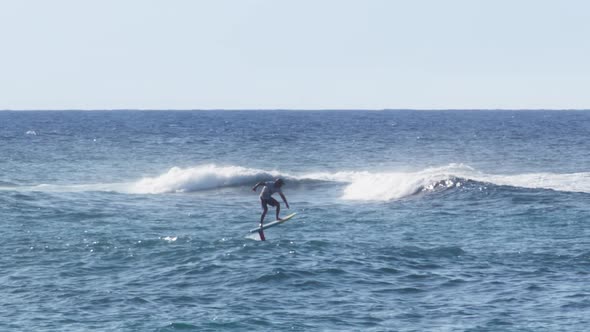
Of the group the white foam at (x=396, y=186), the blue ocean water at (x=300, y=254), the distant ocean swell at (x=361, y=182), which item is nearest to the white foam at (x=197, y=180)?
the distant ocean swell at (x=361, y=182)

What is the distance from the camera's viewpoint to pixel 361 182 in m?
49.5

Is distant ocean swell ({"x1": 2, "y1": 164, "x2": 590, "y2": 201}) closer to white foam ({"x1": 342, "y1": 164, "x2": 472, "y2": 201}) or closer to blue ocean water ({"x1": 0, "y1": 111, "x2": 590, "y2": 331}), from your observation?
white foam ({"x1": 342, "y1": 164, "x2": 472, "y2": 201})

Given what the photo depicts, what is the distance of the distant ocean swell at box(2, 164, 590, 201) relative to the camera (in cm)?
4525

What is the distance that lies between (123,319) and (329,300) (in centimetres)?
525

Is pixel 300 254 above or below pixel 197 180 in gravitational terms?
below

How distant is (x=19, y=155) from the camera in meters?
76.1

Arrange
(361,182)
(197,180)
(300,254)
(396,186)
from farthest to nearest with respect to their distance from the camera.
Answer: (197,180) → (361,182) → (396,186) → (300,254)

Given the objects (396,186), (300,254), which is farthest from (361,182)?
(300,254)

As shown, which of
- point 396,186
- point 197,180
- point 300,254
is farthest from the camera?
point 197,180

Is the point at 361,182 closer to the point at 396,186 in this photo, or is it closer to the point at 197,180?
the point at 396,186

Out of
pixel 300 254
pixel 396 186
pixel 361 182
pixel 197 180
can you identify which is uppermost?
pixel 396 186

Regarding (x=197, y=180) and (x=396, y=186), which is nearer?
(x=396, y=186)

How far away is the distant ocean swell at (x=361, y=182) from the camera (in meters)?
45.2

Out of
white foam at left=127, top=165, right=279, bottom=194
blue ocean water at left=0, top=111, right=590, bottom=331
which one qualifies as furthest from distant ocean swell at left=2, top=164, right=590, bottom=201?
blue ocean water at left=0, top=111, right=590, bottom=331
